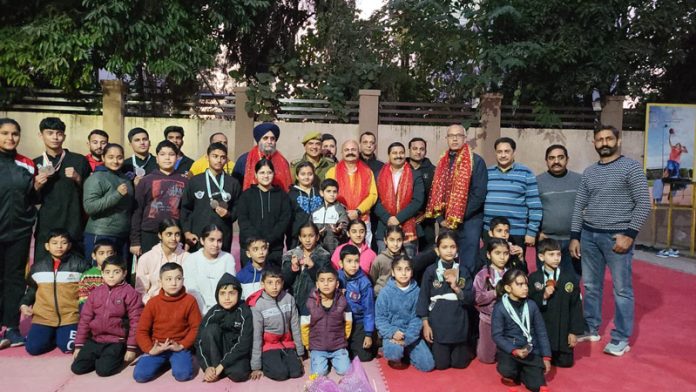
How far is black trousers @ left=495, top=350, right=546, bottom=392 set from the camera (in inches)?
141

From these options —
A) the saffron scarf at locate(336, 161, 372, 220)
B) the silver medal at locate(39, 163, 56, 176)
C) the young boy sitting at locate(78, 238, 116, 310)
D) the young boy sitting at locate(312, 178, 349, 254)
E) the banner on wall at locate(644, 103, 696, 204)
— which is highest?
the banner on wall at locate(644, 103, 696, 204)

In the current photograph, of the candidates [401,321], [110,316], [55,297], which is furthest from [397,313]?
[55,297]

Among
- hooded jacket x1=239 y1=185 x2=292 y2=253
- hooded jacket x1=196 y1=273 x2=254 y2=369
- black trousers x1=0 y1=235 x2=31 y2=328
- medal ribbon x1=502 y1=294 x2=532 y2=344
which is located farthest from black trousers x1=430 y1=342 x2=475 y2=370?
black trousers x1=0 y1=235 x2=31 y2=328

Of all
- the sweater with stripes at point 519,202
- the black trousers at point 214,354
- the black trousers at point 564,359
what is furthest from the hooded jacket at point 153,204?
the black trousers at point 564,359

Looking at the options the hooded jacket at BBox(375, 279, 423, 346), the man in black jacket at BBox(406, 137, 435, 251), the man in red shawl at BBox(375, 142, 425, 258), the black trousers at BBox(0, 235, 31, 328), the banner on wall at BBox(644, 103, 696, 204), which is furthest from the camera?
the banner on wall at BBox(644, 103, 696, 204)

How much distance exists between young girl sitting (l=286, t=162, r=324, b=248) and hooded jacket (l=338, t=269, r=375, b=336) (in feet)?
2.40

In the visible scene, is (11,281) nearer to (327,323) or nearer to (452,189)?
(327,323)

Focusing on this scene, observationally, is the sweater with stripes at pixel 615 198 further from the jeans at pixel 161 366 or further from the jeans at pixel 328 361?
the jeans at pixel 161 366

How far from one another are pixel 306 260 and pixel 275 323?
0.64 m

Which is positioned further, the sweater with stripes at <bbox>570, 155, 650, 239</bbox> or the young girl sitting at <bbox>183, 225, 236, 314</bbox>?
the young girl sitting at <bbox>183, 225, 236, 314</bbox>

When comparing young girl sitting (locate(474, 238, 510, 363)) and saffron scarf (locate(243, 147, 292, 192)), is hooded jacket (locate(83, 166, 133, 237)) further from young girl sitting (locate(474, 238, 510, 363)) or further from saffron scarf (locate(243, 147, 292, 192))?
young girl sitting (locate(474, 238, 510, 363))

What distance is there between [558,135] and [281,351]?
918 centimetres

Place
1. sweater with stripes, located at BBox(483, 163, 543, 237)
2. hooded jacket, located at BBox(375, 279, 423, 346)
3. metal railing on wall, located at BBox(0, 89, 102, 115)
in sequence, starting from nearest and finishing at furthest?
hooded jacket, located at BBox(375, 279, 423, 346), sweater with stripes, located at BBox(483, 163, 543, 237), metal railing on wall, located at BBox(0, 89, 102, 115)

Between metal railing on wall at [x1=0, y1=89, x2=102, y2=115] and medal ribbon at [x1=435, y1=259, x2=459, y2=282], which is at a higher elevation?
metal railing on wall at [x1=0, y1=89, x2=102, y2=115]
